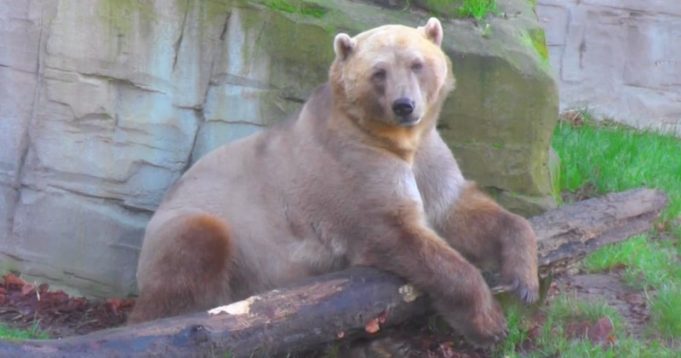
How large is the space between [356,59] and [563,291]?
1.94 m

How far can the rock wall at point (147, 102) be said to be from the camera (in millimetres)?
6934

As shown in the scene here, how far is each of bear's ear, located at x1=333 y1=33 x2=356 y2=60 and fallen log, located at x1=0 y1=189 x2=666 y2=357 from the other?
112 centimetres

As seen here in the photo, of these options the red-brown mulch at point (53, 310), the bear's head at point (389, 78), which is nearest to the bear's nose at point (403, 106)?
the bear's head at point (389, 78)

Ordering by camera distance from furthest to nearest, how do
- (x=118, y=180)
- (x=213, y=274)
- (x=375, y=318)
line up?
(x=118, y=180) → (x=213, y=274) → (x=375, y=318)

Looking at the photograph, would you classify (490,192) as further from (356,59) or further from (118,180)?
(118,180)

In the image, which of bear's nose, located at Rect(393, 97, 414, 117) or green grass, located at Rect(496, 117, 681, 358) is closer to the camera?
bear's nose, located at Rect(393, 97, 414, 117)

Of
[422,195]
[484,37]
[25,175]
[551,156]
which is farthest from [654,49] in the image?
[25,175]

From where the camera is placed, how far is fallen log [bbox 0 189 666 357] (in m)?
4.94

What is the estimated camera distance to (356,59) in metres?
6.20

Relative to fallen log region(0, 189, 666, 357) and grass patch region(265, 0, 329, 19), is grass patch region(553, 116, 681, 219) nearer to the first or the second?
fallen log region(0, 189, 666, 357)

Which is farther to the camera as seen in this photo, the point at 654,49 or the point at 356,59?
the point at 654,49

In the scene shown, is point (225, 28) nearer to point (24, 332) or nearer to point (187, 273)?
point (187, 273)

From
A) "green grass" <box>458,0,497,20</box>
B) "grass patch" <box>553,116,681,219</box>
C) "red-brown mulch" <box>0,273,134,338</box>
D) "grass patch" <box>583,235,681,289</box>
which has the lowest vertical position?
"red-brown mulch" <box>0,273,134,338</box>

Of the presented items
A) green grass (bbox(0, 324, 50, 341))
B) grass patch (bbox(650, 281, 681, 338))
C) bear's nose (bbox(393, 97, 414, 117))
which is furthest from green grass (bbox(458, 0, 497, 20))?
green grass (bbox(0, 324, 50, 341))
